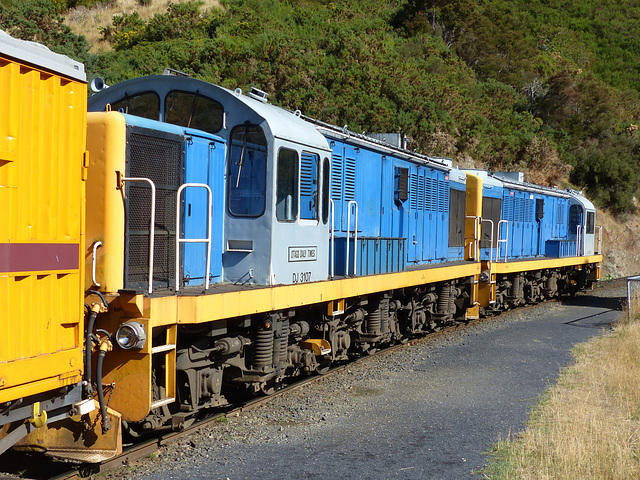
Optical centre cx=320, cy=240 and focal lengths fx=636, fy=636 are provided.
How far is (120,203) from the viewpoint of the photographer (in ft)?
17.5

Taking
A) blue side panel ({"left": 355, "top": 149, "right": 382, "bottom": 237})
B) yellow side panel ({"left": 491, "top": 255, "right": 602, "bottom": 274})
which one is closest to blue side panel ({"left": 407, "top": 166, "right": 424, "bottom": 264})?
blue side panel ({"left": 355, "top": 149, "right": 382, "bottom": 237})

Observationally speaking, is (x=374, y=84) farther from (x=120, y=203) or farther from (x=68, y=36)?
(x=120, y=203)

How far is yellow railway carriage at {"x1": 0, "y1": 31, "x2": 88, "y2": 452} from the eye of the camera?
3.89 m

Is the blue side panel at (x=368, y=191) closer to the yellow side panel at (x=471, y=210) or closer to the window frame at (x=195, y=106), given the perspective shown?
the window frame at (x=195, y=106)

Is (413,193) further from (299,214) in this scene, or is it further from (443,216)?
(299,214)

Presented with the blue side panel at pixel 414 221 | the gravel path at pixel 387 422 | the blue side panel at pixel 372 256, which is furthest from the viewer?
the blue side panel at pixel 414 221

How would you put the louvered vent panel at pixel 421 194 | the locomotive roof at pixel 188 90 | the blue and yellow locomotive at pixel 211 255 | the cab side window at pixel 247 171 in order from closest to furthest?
the blue and yellow locomotive at pixel 211 255 → the locomotive roof at pixel 188 90 → the cab side window at pixel 247 171 → the louvered vent panel at pixel 421 194

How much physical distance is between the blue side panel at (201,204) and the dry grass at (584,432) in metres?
3.32

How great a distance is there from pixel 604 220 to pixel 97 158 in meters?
37.0

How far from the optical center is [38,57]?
13.5 feet

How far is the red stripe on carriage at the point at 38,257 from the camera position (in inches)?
152

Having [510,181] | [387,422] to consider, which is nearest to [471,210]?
[510,181]

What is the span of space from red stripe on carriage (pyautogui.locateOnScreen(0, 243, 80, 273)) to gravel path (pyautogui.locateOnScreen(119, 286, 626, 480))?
1987 millimetres

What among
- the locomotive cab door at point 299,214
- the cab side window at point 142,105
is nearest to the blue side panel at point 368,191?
the locomotive cab door at point 299,214
